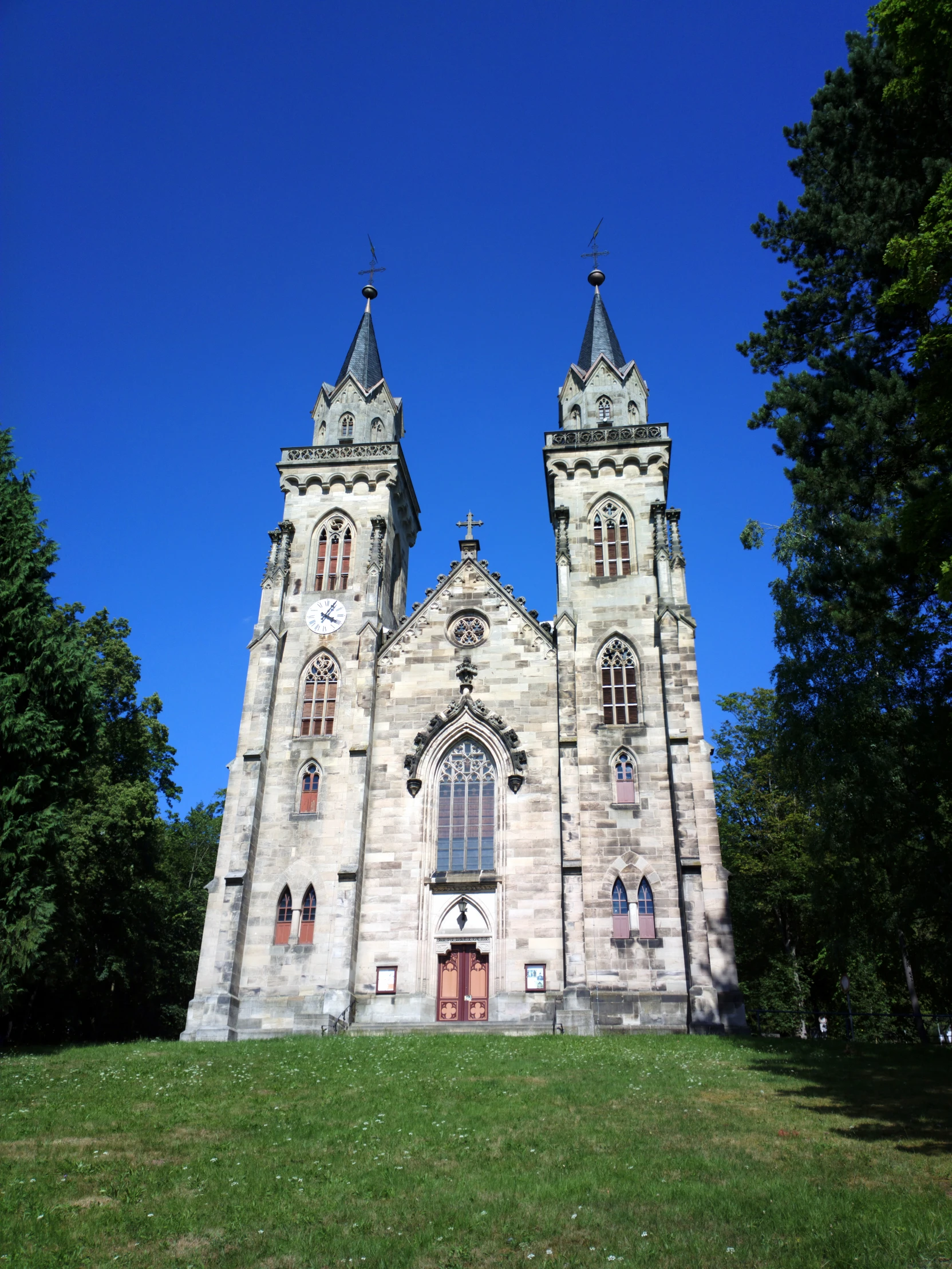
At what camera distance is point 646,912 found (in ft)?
96.7

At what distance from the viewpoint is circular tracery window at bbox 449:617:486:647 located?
34938 millimetres

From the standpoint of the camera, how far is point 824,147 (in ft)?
61.8

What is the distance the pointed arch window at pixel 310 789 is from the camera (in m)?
32.7

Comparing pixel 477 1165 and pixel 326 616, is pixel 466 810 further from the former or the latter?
pixel 477 1165

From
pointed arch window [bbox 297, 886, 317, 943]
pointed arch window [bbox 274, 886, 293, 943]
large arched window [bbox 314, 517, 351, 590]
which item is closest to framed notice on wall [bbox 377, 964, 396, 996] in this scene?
pointed arch window [bbox 297, 886, 317, 943]

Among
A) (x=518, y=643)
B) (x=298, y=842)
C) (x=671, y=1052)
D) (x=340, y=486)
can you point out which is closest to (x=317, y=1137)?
(x=671, y=1052)

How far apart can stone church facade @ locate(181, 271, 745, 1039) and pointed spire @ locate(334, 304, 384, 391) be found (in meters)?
5.33

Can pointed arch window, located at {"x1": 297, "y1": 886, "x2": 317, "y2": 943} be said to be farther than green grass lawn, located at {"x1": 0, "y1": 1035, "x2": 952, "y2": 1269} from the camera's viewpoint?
Yes

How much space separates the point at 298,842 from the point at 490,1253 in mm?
24403

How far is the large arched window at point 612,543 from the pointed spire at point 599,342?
792 cm

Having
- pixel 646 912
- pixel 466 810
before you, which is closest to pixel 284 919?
pixel 466 810

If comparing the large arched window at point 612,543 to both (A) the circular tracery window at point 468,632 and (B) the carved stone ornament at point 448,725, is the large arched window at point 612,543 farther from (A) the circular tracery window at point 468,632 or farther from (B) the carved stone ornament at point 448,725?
(B) the carved stone ornament at point 448,725

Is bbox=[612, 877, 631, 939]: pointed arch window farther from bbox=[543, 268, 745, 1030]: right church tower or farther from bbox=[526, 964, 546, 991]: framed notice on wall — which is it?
bbox=[526, 964, 546, 991]: framed notice on wall

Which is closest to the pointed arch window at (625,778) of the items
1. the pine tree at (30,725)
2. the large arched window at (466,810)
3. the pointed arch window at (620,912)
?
the pointed arch window at (620,912)
